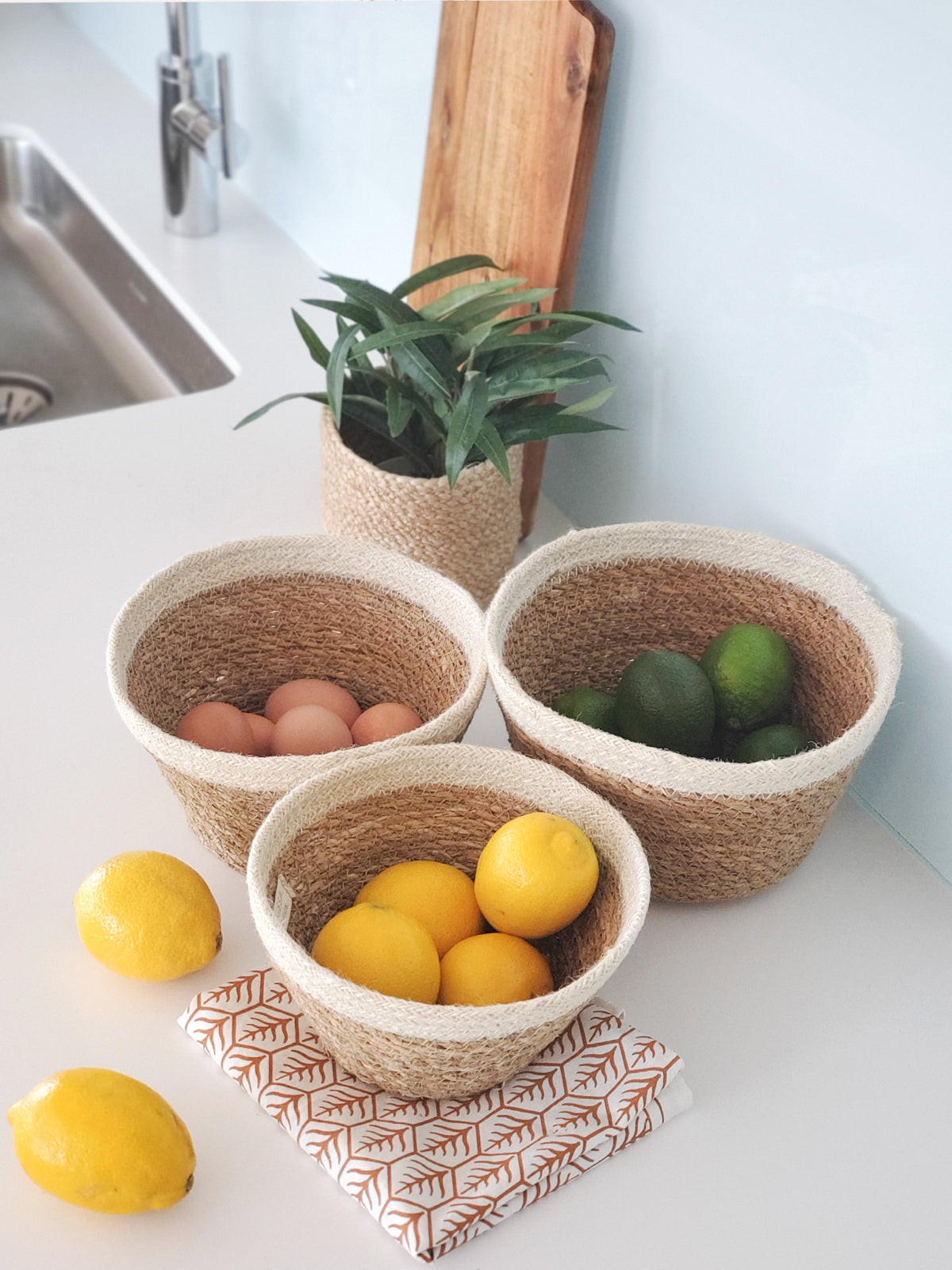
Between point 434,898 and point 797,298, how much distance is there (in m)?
0.44

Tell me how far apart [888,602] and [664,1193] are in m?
0.39

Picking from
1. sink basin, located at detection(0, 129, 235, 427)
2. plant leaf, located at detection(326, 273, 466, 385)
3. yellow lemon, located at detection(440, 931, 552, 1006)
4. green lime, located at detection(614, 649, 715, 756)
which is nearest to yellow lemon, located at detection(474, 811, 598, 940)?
yellow lemon, located at detection(440, 931, 552, 1006)

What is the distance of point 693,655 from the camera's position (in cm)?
92

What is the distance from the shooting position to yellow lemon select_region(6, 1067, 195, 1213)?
0.59 meters

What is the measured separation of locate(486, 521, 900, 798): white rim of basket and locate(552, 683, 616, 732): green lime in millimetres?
33

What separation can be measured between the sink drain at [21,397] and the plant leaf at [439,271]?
2.39 ft

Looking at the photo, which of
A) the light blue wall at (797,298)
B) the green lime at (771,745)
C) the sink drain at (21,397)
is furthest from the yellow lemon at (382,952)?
the sink drain at (21,397)

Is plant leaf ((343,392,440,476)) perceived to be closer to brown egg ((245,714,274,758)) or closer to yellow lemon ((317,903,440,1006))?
brown egg ((245,714,274,758))

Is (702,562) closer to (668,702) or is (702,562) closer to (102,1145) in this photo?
(668,702)

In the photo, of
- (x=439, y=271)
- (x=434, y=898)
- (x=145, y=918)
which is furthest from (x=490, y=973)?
(x=439, y=271)

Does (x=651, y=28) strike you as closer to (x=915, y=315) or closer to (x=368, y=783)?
(x=915, y=315)

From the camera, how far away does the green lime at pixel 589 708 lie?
815mm

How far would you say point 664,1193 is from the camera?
0.65 m

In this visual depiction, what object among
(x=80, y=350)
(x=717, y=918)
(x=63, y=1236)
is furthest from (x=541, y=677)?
(x=80, y=350)
